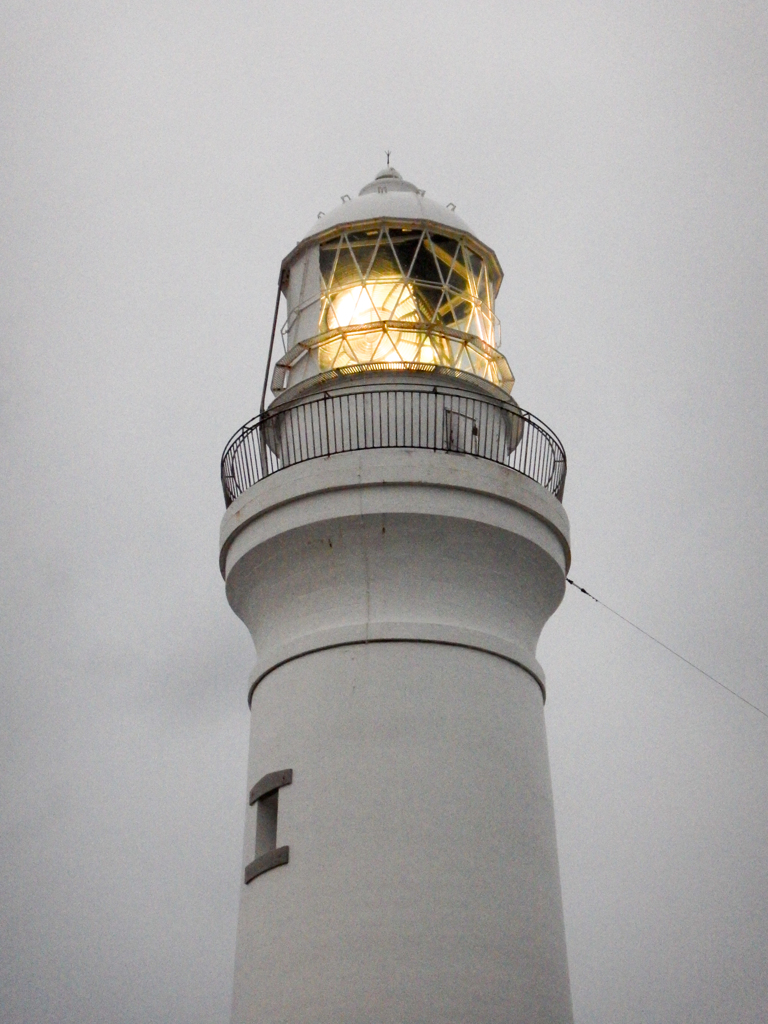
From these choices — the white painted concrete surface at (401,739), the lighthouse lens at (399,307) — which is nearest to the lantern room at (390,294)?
the lighthouse lens at (399,307)

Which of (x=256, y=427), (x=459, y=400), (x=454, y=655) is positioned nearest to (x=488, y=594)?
(x=454, y=655)

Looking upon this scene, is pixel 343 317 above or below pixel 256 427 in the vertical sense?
above

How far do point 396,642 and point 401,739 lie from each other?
0.82 metres

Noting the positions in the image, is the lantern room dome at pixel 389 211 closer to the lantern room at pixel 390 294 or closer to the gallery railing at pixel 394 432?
the lantern room at pixel 390 294

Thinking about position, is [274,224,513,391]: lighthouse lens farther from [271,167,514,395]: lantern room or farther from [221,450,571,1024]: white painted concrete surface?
[221,450,571,1024]: white painted concrete surface

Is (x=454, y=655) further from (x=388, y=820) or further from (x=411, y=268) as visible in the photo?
(x=411, y=268)

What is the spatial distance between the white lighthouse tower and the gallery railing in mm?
27

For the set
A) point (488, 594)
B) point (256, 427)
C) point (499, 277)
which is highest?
point (499, 277)

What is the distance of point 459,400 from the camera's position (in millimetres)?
11586

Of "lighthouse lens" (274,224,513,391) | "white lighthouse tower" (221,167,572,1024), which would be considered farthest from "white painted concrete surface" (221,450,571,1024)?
"lighthouse lens" (274,224,513,391)

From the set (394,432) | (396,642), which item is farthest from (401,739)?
(394,432)

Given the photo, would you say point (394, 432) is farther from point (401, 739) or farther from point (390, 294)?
point (401, 739)

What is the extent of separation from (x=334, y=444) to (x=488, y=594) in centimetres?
188

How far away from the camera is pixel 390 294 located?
1219 cm
